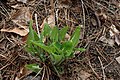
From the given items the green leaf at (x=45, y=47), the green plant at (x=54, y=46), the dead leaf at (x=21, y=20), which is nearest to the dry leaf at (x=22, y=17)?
the dead leaf at (x=21, y=20)

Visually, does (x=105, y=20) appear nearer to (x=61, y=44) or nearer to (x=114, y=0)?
(x=114, y=0)

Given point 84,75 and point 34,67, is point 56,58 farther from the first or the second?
point 84,75

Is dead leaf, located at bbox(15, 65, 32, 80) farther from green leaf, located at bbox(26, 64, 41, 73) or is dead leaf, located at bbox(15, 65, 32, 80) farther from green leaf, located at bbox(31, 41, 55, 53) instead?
green leaf, located at bbox(31, 41, 55, 53)

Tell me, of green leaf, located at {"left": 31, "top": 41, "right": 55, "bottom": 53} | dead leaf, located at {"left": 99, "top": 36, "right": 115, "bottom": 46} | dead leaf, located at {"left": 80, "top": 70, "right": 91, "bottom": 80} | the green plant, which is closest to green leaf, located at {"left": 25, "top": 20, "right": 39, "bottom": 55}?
the green plant

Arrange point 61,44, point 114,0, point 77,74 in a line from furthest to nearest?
point 114,0 < point 77,74 < point 61,44

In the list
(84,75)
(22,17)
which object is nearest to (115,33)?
(84,75)

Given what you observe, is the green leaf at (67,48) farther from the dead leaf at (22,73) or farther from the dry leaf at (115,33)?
the dry leaf at (115,33)

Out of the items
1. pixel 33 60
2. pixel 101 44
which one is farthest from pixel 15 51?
pixel 101 44
